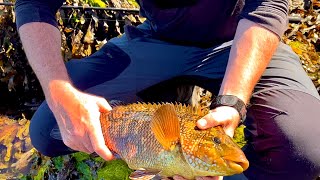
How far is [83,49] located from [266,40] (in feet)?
7.89

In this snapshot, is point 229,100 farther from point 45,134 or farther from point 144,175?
point 45,134

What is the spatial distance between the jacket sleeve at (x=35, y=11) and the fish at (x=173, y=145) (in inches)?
36.7

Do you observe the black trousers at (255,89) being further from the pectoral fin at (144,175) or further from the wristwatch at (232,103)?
the pectoral fin at (144,175)

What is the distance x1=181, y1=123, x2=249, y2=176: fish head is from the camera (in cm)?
205

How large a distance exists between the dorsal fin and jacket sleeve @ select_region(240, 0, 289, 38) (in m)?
0.79

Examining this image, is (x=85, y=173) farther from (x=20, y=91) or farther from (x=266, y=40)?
(x=20, y=91)

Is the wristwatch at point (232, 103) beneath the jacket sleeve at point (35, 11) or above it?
beneath

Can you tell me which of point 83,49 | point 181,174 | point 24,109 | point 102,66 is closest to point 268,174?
point 181,174

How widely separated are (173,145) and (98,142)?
0.44 metres

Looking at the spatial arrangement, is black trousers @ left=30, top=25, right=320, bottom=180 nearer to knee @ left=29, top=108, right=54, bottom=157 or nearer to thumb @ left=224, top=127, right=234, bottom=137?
knee @ left=29, top=108, right=54, bottom=157

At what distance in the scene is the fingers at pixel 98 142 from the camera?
245cm

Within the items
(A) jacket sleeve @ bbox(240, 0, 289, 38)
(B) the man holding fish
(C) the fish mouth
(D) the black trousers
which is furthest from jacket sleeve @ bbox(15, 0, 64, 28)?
(C) the fish mouth

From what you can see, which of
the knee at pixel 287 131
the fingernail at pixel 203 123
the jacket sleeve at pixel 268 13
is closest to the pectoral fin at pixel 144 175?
the fingernail at pixel 203 123

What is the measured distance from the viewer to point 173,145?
220 centimetres
